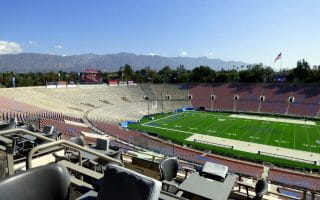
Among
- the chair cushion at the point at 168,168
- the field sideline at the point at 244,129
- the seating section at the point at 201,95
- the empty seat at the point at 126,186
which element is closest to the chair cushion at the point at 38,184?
the empty seat at the point at 126,186

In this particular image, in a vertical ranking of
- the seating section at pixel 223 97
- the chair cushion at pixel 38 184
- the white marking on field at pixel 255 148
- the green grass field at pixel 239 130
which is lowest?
the white marking on field at pixel 255 148

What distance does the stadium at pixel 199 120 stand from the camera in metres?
22.9

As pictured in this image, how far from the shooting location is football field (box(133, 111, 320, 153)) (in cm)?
3261

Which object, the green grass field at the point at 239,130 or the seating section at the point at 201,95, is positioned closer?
the green grass field at the point at 239,130

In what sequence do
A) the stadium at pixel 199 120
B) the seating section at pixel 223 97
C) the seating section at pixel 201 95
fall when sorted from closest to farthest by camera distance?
the stadium at pixel 199 120 → the seating section at pixel 223 97 → the seating section at pixel 201 95

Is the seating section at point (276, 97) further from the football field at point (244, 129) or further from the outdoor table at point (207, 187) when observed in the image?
the outdoor table at point (207, 187)

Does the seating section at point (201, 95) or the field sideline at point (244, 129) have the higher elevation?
the seating section at point (201, 95)

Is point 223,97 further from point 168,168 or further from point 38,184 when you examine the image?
point 38,184

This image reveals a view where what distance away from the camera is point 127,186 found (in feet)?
7.99

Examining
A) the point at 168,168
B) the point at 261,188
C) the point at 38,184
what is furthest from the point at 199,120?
the point at 38,184

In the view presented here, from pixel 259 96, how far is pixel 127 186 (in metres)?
61.5

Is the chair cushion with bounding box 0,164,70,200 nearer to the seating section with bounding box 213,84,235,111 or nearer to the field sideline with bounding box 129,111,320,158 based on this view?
the field sideline with bounding box 129,111,320,158

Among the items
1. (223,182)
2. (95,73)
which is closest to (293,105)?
(95,73)

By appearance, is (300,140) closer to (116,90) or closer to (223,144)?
(223,144)
